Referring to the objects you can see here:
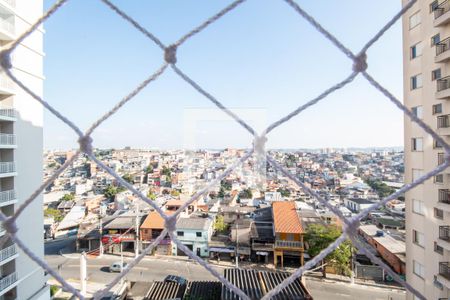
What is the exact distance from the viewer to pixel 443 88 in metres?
1.68

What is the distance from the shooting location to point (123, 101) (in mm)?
611

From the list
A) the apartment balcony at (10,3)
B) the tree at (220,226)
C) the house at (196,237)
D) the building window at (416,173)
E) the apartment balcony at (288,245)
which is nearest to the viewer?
the building window at (416,173)

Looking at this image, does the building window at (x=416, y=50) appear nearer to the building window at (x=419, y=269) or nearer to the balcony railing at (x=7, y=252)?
the building window at (x=419, y=269)

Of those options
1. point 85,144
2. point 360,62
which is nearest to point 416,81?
point 360,62

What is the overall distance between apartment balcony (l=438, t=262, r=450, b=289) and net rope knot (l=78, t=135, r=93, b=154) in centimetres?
213

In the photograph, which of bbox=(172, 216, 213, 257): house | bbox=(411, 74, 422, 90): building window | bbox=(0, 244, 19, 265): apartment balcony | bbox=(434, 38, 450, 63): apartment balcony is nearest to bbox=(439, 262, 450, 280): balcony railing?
bbox=(411, 74, 422, 90): building window

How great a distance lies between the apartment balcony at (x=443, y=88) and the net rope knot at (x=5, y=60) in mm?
2188

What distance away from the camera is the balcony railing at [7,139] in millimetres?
3223

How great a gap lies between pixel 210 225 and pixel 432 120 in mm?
6705

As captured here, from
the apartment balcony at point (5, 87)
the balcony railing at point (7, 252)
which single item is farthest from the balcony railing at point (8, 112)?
the balcony railing at point (7, 252)

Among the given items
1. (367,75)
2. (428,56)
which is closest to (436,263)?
(428,56)

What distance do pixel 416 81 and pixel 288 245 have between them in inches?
216

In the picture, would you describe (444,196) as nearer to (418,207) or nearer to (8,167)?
(418,207)

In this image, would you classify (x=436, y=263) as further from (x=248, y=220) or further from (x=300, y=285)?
(x=248, y=220)
